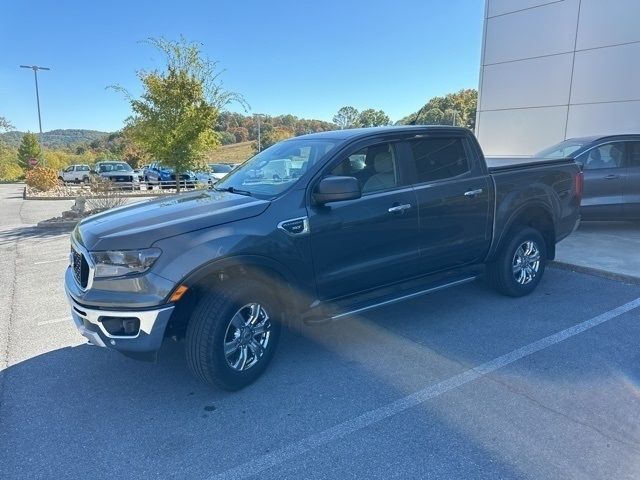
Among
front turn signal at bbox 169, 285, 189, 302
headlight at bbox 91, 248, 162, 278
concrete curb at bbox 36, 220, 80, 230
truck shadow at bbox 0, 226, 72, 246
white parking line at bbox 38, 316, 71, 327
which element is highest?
headlight at bbox 91, 248, 162, 278

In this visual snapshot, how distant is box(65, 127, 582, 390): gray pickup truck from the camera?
2.88 m

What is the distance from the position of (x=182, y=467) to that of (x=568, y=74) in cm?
1322

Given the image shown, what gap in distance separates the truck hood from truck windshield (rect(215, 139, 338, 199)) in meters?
0.23

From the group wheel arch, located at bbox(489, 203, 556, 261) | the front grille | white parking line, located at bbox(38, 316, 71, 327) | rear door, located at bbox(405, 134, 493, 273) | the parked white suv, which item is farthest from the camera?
the parked white suv

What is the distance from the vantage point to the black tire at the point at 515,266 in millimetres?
4785

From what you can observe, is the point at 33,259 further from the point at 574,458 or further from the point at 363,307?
the point at 574,458

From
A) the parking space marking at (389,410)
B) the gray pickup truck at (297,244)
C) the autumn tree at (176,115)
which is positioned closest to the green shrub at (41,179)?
the autumn tree at (176,115)

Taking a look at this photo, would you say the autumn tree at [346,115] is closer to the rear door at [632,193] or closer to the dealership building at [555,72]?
the dealership building at [555,72]

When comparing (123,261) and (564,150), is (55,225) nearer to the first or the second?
(123,261)

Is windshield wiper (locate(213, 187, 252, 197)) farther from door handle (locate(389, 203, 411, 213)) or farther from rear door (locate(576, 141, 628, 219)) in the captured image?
rear door (locate(576, 141, 628, 219))

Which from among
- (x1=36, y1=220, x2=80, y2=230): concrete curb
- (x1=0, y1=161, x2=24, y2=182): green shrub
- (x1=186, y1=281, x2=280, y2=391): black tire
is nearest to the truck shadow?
(x1=36, y1=220, x2=80, y2=230): concrete curb

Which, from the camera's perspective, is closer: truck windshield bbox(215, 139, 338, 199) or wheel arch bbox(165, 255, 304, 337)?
wheel arch bbox(165, 255, 304, 337)

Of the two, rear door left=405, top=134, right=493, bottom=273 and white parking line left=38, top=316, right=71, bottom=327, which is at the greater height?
rear door left=405, top=134, right=493, bottom=273

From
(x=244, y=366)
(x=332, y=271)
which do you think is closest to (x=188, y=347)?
(x=244, y=366)
